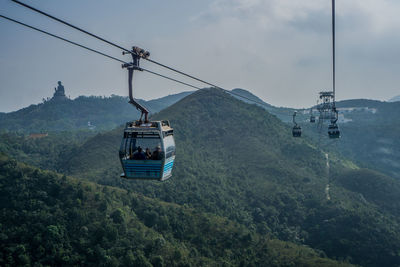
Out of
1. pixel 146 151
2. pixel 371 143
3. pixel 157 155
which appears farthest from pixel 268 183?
pixel 371 143

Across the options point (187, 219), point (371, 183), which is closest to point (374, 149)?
point (371, 183)

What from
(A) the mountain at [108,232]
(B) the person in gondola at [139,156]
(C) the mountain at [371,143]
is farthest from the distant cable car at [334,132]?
(C) the mountain at [371,143]

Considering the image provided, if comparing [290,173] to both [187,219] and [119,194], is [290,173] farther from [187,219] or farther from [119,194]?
[119,194]

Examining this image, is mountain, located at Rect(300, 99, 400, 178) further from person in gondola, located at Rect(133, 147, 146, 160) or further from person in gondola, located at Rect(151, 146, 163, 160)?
person in gondola, located at Rect(133, 147, 146, 160)

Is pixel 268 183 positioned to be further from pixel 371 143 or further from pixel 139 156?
pixel 371 143

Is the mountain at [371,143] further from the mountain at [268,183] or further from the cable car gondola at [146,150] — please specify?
the cable car gondola at [146,150]
